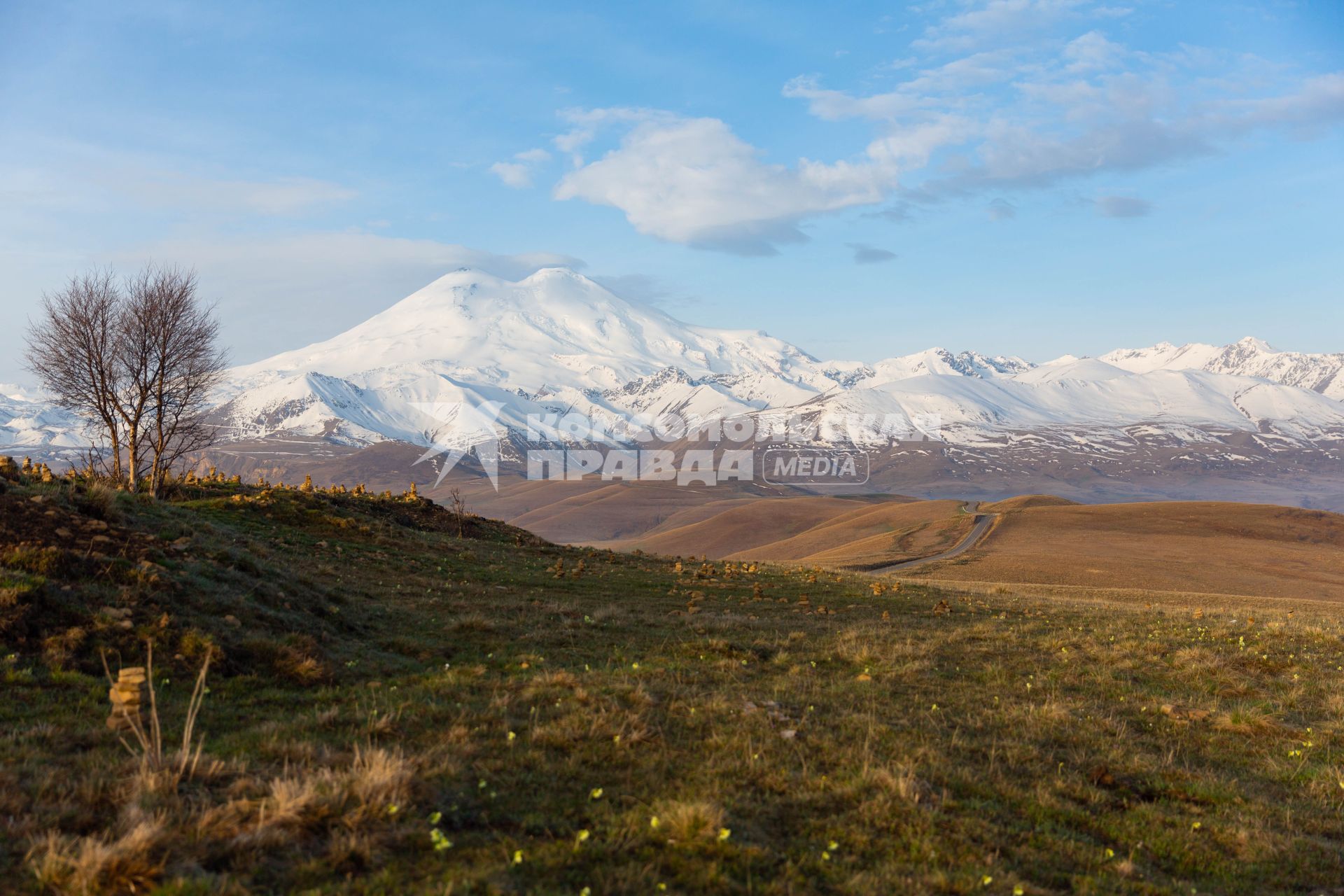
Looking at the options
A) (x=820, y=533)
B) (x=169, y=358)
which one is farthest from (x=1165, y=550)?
(x=169, y=358)

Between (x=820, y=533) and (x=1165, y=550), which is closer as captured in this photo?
(x=1165, y=550)

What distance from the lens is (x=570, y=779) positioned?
7.68 metres

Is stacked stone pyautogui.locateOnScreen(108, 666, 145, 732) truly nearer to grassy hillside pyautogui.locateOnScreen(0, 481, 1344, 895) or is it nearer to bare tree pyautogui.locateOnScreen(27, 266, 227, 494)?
grassy hillside pyautogui.locateOnScreen(0, 481, 1344, 895)

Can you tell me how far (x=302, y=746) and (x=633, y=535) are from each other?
182m

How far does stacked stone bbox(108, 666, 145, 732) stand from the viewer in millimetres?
8109

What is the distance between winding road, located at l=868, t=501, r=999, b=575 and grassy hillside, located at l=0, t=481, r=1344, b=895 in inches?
1797

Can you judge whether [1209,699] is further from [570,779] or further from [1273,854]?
[570,779]

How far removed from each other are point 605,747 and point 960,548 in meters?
82.8

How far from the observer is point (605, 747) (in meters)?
8.58

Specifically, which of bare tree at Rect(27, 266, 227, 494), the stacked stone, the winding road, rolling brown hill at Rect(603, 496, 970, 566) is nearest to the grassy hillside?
the stacked stone

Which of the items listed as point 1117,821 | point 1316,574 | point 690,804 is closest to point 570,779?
point 690,804

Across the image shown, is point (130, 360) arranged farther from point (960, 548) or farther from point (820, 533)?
point (820, 533)

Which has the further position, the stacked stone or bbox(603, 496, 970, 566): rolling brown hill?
bbox(603, 496, 970, 566): rolling brown hill

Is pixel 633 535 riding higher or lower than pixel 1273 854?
lower
